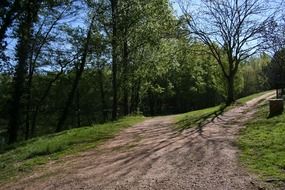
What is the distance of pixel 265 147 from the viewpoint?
10828mm

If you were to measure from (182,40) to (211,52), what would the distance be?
6.94ft

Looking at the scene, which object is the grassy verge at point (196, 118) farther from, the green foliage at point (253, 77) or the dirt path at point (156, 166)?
the green foliage at point (253, 77)

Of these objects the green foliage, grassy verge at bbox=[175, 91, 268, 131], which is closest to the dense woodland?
grassy verge at bbox=[175, 91, 268, 131]

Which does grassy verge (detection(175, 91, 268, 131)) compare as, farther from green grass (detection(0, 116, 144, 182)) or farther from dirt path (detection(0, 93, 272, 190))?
green grass (detection(0, 116, 144, 182))

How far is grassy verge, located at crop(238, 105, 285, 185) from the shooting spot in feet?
28.2

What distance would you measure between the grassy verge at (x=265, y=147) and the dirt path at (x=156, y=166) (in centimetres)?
32

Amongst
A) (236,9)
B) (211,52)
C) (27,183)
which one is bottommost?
(27,183)

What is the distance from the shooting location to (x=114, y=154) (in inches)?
482

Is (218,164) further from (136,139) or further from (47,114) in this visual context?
(47,114)

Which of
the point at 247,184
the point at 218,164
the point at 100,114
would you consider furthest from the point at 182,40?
the point at 100,114

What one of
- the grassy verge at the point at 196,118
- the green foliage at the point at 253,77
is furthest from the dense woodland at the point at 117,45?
the green foliage at the point at 253,77

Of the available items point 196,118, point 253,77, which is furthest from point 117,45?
point 253,77

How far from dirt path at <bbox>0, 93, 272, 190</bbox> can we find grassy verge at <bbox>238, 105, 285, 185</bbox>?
0.32 meters

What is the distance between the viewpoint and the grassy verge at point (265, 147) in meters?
8.60
